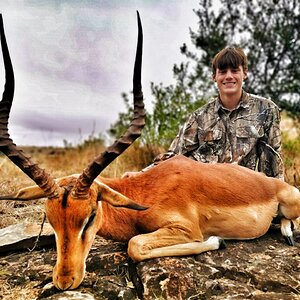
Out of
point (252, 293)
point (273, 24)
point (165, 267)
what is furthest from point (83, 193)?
point (273, 24)

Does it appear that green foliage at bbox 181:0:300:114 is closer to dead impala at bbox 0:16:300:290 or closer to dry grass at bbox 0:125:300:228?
dry grass at bbox 0:125:300:228

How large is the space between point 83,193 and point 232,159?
3.77 meters

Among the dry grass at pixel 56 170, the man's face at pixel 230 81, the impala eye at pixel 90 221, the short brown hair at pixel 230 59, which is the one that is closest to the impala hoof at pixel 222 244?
the impala eye at pixel 90 221

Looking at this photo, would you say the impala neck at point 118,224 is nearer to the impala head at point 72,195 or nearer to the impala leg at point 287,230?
the impala head at point 72,195

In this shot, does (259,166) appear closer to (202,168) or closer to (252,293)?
(202,168)

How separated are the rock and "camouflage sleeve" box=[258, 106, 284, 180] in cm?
371

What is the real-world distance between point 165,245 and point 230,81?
358 cm

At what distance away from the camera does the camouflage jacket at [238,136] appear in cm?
780

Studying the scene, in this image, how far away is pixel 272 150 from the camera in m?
7.73

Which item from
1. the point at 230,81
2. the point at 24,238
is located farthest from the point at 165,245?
the point at 230,81

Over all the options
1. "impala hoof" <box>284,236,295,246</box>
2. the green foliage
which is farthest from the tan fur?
the green foliage

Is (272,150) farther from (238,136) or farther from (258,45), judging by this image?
(258,45)

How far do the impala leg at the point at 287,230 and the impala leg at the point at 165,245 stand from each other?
1.07 m

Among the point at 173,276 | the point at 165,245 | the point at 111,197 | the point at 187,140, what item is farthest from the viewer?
the point at 187,140
